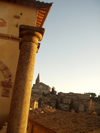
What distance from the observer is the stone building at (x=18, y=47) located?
339 centimetres

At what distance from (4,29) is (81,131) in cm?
721

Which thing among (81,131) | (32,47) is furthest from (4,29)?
(81,131)

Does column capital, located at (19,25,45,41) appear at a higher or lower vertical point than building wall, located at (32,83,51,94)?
lower

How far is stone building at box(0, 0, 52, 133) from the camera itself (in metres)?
3.39

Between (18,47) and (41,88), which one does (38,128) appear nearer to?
(18,47)

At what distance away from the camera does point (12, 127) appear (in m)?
3.07

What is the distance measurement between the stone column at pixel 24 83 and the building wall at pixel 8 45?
1.68m

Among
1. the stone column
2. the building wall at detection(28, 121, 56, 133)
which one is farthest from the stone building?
the building wall at detection(28, 121, 56, 133)

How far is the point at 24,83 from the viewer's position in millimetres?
3354

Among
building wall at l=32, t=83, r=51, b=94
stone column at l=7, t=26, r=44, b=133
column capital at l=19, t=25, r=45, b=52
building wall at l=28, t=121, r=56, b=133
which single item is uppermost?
building wall at l=32, t=83, r=51, b=94

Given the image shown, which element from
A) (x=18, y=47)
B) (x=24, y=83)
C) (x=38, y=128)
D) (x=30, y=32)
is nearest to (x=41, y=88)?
(x=38, y=128)

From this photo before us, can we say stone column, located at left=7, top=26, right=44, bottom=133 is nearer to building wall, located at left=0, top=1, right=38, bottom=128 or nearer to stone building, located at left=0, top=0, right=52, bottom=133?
stone building, located at left=0, top=0, right=52, bottom=133

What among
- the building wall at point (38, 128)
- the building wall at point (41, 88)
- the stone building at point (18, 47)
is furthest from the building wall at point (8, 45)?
the building wall at point (41, 88)

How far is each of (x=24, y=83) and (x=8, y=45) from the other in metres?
2.73
